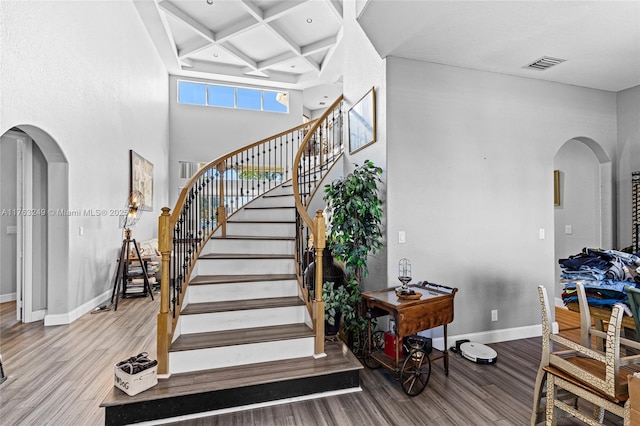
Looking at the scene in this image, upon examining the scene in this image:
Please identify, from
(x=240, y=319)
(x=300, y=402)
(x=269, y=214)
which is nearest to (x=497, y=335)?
(x=300, y=402)

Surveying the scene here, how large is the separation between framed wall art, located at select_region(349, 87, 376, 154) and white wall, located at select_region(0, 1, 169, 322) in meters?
3.49

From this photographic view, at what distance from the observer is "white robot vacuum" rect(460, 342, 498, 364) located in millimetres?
3033

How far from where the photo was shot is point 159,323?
246 cm

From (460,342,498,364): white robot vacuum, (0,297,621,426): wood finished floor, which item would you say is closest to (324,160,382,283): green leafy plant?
(0,297,621,426): wood finished floor

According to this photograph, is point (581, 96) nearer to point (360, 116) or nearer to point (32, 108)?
point (360, 116)

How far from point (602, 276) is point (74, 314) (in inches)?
216

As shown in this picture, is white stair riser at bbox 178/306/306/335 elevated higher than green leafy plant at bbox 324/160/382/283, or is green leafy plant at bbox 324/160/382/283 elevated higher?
green leafy plant at bbox 324/160/382/283

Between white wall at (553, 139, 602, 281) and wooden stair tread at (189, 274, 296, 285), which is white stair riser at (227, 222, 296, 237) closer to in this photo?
wooden stair tread at (189, 274, 296, 285)

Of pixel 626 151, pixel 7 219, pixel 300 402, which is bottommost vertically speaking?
pixel 300 402

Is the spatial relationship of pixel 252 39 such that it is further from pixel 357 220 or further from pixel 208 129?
pixel 357 220

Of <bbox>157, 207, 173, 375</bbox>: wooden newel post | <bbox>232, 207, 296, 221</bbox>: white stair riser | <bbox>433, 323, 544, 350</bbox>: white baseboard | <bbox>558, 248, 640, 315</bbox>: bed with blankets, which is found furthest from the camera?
<bbox>232, 207, 296, 221</bbox>: white stair riser

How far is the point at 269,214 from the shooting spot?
4.72 m

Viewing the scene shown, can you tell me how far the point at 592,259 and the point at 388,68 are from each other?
2379 millimetres

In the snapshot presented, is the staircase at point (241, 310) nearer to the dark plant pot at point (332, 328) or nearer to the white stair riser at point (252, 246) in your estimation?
the white stair riser at point (252, 246)
